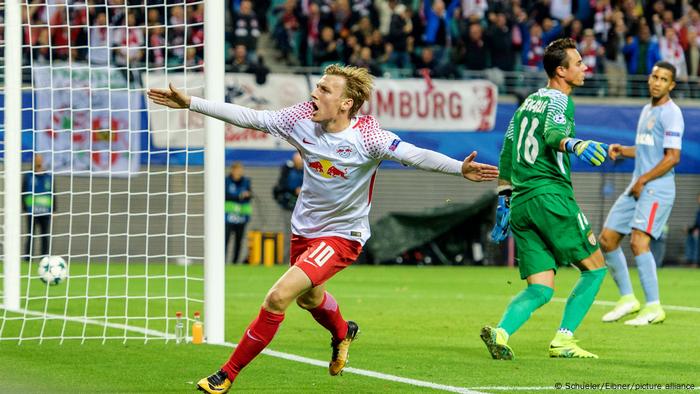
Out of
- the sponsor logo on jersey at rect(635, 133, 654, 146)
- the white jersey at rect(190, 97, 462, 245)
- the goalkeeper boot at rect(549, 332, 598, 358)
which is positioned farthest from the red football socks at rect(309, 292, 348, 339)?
the sponsor logo on jersey at rect(635, 133, 654, 146)

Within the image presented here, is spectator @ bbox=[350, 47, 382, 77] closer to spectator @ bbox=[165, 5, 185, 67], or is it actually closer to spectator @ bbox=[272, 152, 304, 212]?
spectator @ bbox=[272, 152, 304, 212]

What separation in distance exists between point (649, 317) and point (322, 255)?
558cm

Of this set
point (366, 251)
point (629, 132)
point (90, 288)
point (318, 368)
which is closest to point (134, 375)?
point (318, 368)

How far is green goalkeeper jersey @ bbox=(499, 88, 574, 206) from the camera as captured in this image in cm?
900

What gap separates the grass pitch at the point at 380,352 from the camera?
309 inches

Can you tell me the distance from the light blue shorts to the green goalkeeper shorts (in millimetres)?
3156

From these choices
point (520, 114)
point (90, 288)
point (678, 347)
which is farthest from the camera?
point (90, 288)

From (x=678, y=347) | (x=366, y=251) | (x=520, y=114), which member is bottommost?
(x=366, y=251)

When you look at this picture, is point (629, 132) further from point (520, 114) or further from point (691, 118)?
point (520, 114)

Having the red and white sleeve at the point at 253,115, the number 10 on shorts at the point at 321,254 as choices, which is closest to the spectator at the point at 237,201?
the red and white sleeve at the point at 253,115

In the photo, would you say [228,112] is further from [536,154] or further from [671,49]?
[671,49]

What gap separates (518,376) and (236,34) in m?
17.8

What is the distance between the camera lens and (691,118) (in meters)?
→ 26.0

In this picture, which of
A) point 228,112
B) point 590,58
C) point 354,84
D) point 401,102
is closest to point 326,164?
point 354,84
